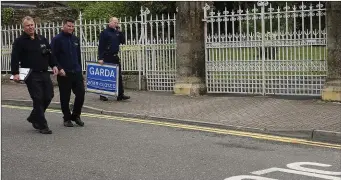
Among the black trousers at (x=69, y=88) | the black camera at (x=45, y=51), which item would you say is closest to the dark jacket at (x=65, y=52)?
the black trousers at (x=69, y=88)

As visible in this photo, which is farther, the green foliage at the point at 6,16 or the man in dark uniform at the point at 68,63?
the green foliage at the point at 6,16

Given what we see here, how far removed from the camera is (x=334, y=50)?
1073 centimetres

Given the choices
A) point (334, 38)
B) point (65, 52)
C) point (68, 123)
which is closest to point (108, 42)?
point (65, 52)

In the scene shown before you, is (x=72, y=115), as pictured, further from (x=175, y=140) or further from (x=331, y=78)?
(x=331, y=78)

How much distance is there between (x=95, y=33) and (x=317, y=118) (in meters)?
7.12

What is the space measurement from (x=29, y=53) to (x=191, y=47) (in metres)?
5.01

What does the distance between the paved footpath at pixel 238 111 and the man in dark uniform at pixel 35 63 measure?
7.90 feet

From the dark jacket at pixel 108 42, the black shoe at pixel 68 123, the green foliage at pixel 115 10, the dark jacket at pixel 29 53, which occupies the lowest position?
the black shoe at pixel 68 123

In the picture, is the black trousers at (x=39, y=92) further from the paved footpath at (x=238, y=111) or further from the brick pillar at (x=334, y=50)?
the brick pillar at (x=334, y=50)

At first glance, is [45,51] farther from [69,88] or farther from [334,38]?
[334,38]

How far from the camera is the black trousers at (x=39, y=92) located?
8117 mm

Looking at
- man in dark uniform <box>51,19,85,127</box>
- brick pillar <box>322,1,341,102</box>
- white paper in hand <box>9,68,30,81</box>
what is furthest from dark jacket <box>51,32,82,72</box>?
brick pillar <box>322,1,341,102</box>

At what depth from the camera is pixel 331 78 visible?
10844mm

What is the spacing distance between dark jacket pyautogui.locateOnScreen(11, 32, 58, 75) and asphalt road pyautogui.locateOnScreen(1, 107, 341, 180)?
41.8 inches
